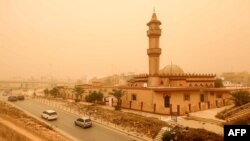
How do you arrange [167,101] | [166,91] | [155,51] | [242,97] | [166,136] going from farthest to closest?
1. [155,51]
2. [167,101]
3. [166,91]
4. [242,97]
5. [166,136]

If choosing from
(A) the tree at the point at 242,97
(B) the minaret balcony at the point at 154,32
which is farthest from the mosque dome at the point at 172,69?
(A) the tree at the point at 242,97

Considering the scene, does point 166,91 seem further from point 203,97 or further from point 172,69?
point 172,69

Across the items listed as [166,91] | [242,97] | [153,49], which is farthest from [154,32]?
[242,97]

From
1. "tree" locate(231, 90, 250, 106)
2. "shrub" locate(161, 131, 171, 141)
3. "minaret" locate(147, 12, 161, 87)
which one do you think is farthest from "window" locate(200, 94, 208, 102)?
"shrub" locate(161, 131, 171, 141)

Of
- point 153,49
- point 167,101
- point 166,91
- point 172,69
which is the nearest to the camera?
point 166,91

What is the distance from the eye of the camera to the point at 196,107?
122ft

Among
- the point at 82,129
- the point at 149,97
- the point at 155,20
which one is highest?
the point at 155,20

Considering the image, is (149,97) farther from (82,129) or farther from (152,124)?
(82,129)

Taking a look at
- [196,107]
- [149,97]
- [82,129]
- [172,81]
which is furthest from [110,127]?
[172,81]

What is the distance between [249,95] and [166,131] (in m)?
17.3

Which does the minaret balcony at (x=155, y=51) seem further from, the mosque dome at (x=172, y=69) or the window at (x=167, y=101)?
the window at (x=167, y=101)

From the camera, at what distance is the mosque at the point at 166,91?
116 feet

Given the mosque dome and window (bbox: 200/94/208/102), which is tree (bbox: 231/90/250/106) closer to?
window (bbox: 200/94/208/102)

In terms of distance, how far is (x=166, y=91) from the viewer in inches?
1394
